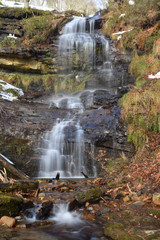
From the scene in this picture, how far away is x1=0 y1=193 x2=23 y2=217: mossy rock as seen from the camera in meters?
3.52

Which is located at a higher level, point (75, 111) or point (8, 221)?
point (75, 111)

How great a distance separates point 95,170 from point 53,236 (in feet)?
Answer: 14.5

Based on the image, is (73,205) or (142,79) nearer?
(73,205)

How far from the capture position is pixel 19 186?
4555 mm

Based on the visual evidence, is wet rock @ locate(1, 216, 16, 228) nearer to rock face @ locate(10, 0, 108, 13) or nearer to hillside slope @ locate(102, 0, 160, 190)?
hillside slope @ locate(102, 0, 160, 190)

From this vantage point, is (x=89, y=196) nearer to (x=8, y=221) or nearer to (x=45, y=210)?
(x=45, y=210)

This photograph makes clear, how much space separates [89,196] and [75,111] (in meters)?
6.20

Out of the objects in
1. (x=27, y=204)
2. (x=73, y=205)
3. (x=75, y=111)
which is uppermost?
(x=75, y=111)

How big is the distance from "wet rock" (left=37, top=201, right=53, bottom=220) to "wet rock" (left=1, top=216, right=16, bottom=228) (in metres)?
0.52

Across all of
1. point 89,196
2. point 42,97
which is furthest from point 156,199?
point 42,97

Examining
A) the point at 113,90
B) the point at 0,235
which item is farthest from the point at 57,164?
the point at 113,90

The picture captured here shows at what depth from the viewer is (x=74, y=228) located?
11.4 feet

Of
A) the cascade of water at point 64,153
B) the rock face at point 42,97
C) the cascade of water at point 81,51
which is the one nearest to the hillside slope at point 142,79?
the rock face at point 42,97

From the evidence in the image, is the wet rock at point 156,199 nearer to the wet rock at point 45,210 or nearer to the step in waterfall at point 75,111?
the wet rock at point 45,210
